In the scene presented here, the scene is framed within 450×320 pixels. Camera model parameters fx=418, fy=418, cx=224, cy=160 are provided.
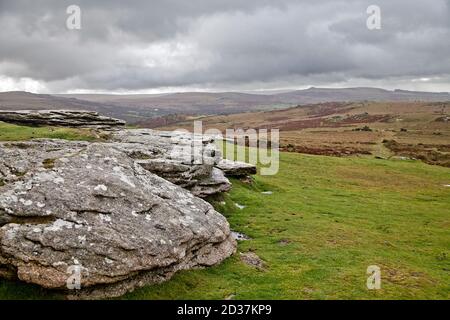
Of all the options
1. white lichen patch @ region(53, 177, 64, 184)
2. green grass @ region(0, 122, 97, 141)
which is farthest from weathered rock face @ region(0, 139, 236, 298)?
green grass @ region(0, 122, 97, 141)

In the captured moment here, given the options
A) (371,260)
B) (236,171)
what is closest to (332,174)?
(236,171)

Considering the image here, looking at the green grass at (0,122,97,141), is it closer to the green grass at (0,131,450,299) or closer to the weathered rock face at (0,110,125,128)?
the weathered rock face at (0,110,125,128)

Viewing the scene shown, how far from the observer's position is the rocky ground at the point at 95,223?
1455cm

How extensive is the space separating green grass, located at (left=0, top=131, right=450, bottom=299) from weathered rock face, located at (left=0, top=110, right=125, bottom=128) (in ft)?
50.6

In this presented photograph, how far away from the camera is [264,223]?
86.3 feet

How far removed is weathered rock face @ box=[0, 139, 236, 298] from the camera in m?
14.6

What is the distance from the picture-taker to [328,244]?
2272 cm

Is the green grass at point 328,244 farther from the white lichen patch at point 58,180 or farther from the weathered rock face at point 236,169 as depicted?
the white lichen patch at point 58,180

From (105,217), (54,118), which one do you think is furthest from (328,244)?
(54,118)

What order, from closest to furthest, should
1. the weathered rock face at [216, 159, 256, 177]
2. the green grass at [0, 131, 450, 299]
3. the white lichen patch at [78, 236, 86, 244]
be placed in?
the white lichen patch at [78, 236, 86, 244] → the green grass at [0, 131, 450, 299] → the weathered rock face at [216, 159, 256, 177]

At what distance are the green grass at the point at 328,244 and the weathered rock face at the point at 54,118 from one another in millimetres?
15424

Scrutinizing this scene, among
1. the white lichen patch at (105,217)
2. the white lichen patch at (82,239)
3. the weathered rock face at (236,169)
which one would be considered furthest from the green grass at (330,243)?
the white lichen patch at (105,217)

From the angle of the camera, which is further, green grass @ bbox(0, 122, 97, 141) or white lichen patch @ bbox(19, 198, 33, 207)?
green grass @ bbox(0, 122, 97, 141)

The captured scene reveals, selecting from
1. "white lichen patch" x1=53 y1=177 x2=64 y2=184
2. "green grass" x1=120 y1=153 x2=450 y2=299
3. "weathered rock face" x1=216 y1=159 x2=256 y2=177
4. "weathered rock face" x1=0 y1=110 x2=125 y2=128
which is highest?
"weathered rock face" x1=0 y1=110 x2=125 y2=128
